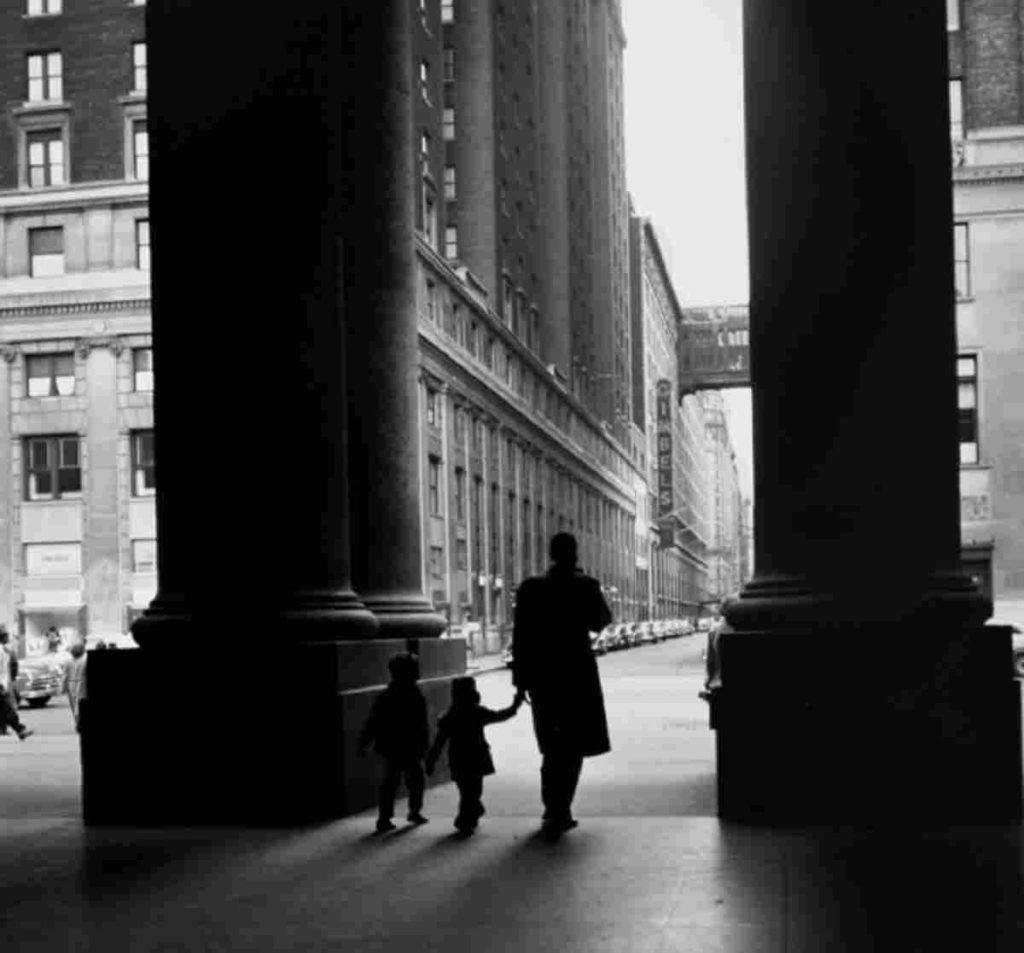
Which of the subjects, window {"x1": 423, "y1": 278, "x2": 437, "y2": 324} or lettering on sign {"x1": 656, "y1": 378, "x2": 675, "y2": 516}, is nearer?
window {"x1": 423, "y1": 278, "x2": 437, "y2": 324}

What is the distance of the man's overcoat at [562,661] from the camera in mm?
11219

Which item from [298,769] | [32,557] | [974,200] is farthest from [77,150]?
[298,769]

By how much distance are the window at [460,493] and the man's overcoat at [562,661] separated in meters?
60.3

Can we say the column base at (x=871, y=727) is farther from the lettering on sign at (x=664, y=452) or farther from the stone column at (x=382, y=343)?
the lettering on sign at (x=664, y=452)

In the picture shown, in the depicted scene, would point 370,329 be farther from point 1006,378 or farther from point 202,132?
point 1006,378

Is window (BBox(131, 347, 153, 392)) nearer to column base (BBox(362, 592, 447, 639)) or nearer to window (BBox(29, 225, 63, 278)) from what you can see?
window (BBox(29, 225, 63, 278))

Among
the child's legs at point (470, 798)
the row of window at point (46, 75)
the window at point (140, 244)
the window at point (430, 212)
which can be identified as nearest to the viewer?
the child's legs at point (470, 798)

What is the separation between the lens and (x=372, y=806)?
12.8m

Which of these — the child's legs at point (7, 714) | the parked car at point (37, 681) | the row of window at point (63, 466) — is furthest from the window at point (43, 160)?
the child's legs at point (7, 714)

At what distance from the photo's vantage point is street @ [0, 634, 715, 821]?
13.1m

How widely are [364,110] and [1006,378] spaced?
30.5 metres

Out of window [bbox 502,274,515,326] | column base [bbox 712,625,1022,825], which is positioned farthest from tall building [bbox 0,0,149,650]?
column base [bbox 712,625,1022,825]

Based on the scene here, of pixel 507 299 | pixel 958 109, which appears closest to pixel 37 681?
pixel 958 109

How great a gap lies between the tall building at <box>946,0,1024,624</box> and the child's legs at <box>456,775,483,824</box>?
3173 cm
